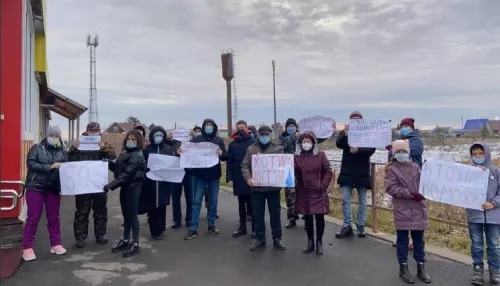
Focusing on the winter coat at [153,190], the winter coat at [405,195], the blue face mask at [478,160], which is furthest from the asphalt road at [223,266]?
the blue face mask at [478,160]

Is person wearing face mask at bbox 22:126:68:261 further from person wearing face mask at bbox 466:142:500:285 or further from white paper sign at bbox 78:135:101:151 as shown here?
person wearing face mask at bbox 466:142:500:285

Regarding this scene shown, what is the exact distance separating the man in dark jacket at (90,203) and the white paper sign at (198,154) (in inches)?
46.9

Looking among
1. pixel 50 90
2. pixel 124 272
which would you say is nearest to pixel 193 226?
pixel 124 272

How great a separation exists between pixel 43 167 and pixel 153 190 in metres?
1.83

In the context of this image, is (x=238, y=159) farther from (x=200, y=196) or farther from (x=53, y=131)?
(x=53, y=131)

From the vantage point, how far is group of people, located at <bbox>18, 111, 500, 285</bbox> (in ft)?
16.4

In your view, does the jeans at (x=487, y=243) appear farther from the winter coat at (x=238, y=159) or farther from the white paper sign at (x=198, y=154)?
the white paper sign at (x=198, y=154)

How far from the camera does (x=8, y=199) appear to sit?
5.23m

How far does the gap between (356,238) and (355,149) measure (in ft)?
4.95

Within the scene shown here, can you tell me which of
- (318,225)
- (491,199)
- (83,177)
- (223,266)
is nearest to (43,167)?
(83,177)

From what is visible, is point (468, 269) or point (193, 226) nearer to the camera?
point (468, 269)

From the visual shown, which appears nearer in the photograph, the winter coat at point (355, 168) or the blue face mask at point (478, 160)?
the blue face mask at point (478, 160)

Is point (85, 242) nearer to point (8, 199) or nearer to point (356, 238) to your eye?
point (8, 199)

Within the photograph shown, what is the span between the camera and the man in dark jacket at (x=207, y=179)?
730cm
